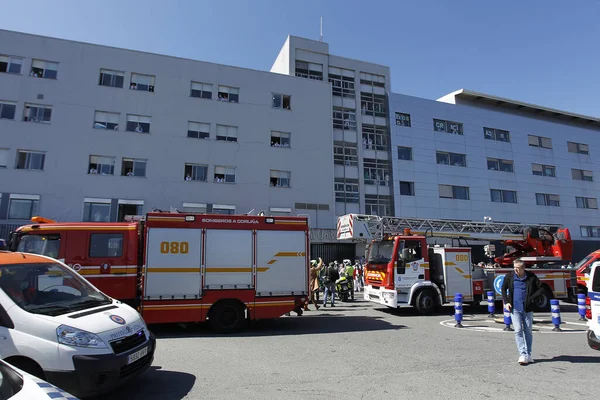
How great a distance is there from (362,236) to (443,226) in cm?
385

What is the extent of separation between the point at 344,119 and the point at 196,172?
13.1 meters

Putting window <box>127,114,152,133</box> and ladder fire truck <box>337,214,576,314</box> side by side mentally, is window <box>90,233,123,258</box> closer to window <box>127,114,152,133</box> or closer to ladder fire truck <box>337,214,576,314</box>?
ladder fire truck <box>337,214,576,314</box>

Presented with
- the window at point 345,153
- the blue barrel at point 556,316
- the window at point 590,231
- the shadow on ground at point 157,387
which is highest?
the window at point 345,153

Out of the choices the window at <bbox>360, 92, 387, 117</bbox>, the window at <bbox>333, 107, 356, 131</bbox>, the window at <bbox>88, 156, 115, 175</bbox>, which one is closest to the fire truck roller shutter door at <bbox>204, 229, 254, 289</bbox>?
the window at <bbox>88, 156, 115, 175</bbox>

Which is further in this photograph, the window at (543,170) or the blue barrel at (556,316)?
the window at (543,170)

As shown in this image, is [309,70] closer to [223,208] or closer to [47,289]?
[223,208]

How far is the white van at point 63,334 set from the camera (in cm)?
405

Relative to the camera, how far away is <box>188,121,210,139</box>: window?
83.2 ft

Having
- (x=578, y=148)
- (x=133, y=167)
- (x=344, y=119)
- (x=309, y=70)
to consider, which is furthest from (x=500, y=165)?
(x=133, y=167)

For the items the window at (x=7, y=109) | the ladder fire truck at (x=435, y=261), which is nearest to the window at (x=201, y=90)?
the window at (x=7, y=109)

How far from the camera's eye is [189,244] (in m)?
8.95

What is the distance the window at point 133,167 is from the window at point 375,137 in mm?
17397

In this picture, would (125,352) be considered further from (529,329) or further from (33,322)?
(529,329)

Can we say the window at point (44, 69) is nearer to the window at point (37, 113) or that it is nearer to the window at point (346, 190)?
the window at point (37, 113)
